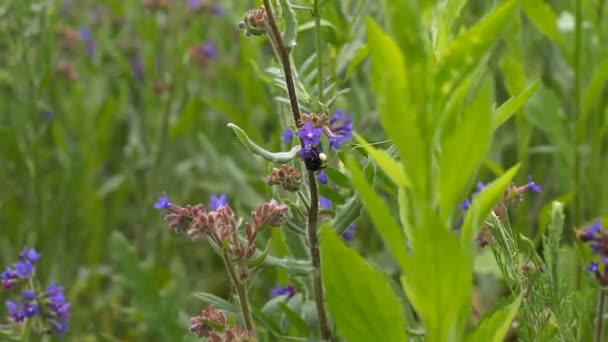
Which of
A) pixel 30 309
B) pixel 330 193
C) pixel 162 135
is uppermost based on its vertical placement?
pixel 162 135

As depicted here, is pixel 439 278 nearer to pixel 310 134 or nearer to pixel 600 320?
pixel 310 134

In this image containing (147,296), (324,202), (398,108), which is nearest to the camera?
(398,108)

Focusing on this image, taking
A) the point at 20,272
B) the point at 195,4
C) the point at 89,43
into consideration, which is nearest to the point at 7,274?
the point at 20,272

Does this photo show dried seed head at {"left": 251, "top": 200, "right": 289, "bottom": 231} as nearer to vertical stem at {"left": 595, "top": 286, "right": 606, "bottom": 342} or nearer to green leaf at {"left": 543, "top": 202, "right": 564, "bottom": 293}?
green leaf at {"left": 543, "top": 202, "right": 564, "bottom": 293}

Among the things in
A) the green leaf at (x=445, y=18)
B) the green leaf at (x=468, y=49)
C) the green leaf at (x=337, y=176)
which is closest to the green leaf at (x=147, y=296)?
the green leaf at (x=337, y=176)

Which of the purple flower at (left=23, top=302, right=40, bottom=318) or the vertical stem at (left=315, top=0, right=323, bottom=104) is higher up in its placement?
the vertical stem at (left=315, top=0, right=323, bottom=104)

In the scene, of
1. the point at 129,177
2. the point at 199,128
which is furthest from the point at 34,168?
the point at 199,128

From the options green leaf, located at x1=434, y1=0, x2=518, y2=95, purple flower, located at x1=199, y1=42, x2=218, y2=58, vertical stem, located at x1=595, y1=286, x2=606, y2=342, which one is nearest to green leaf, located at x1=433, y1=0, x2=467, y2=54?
green leaf, located at x1=434, y1=0, x2=518, y2=95
